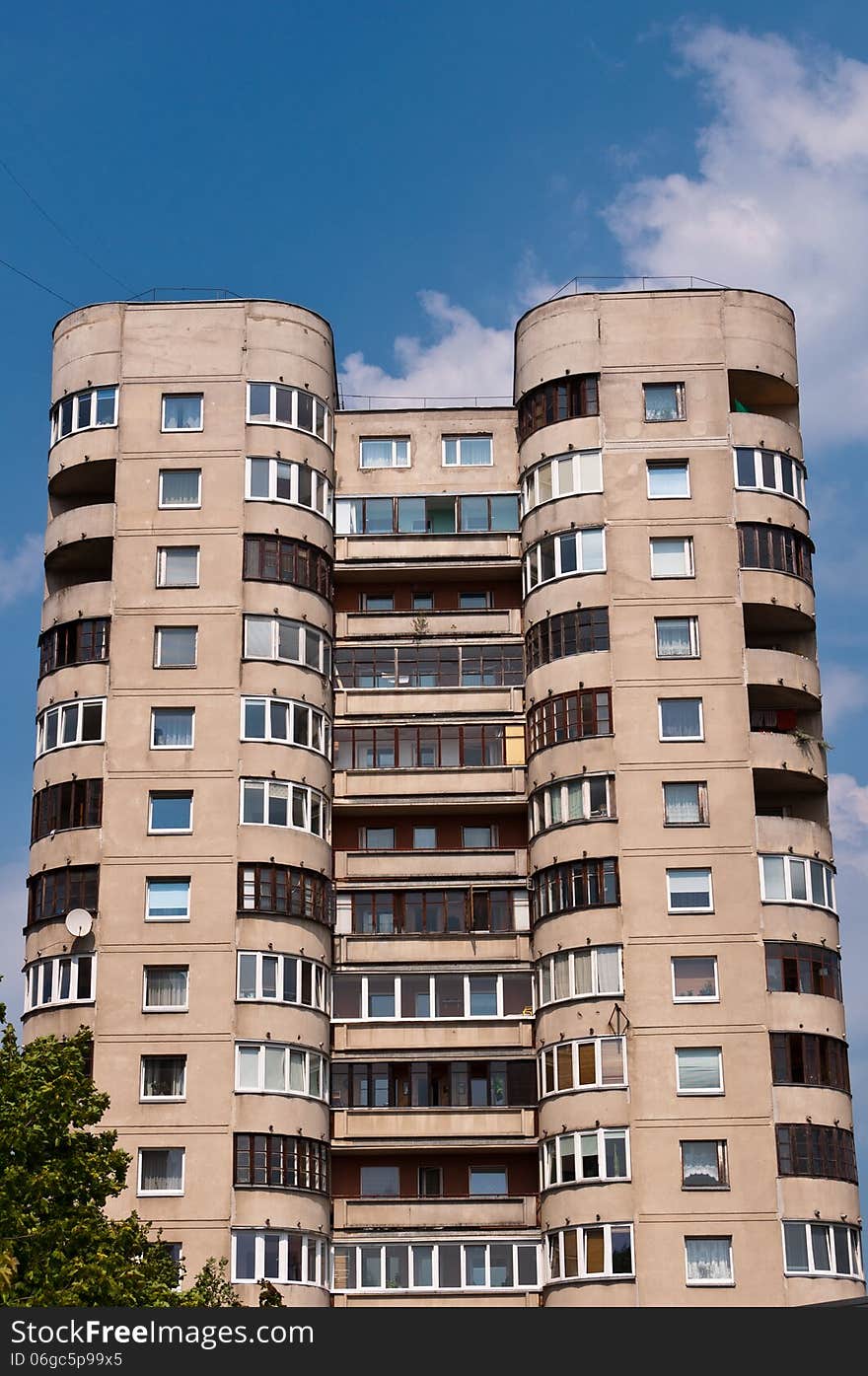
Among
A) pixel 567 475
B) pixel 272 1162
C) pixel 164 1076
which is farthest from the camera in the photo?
pixel 567 475

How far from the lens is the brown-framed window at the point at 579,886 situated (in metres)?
75.9

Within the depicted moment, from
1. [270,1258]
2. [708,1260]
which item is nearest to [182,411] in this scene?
[270,1258]

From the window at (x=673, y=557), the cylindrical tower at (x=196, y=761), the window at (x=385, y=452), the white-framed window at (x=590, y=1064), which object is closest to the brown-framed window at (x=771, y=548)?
the window at (x=673, y=557)

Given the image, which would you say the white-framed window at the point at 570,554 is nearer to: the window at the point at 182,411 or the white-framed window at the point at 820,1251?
the window at the point at 182,411

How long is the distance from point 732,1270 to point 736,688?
22.8m

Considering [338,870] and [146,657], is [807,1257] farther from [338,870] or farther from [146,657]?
[146,657]

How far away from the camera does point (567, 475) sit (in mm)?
82250

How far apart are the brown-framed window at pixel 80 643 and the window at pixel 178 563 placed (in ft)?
10.2

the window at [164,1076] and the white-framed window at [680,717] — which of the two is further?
the white-framed window at [680,717]

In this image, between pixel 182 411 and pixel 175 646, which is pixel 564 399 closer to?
pixel 182 411

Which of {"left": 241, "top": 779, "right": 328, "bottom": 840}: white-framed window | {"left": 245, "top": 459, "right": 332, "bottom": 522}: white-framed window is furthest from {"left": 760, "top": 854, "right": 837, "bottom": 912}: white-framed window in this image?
{"left": 245, "top": 459, "right": 332, "bottom": 522}: white-framed window

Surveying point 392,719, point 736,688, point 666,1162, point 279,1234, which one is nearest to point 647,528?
point 736,688

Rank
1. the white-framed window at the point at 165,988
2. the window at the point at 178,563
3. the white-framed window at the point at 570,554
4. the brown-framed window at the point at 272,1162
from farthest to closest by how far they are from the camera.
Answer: the white-framed window at the point at 570,554, the window at the point at 178,563, the white-framed window at the point at 165,988, the brown-framed window at the point at 272,1162

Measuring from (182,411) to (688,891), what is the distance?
1159 inches
